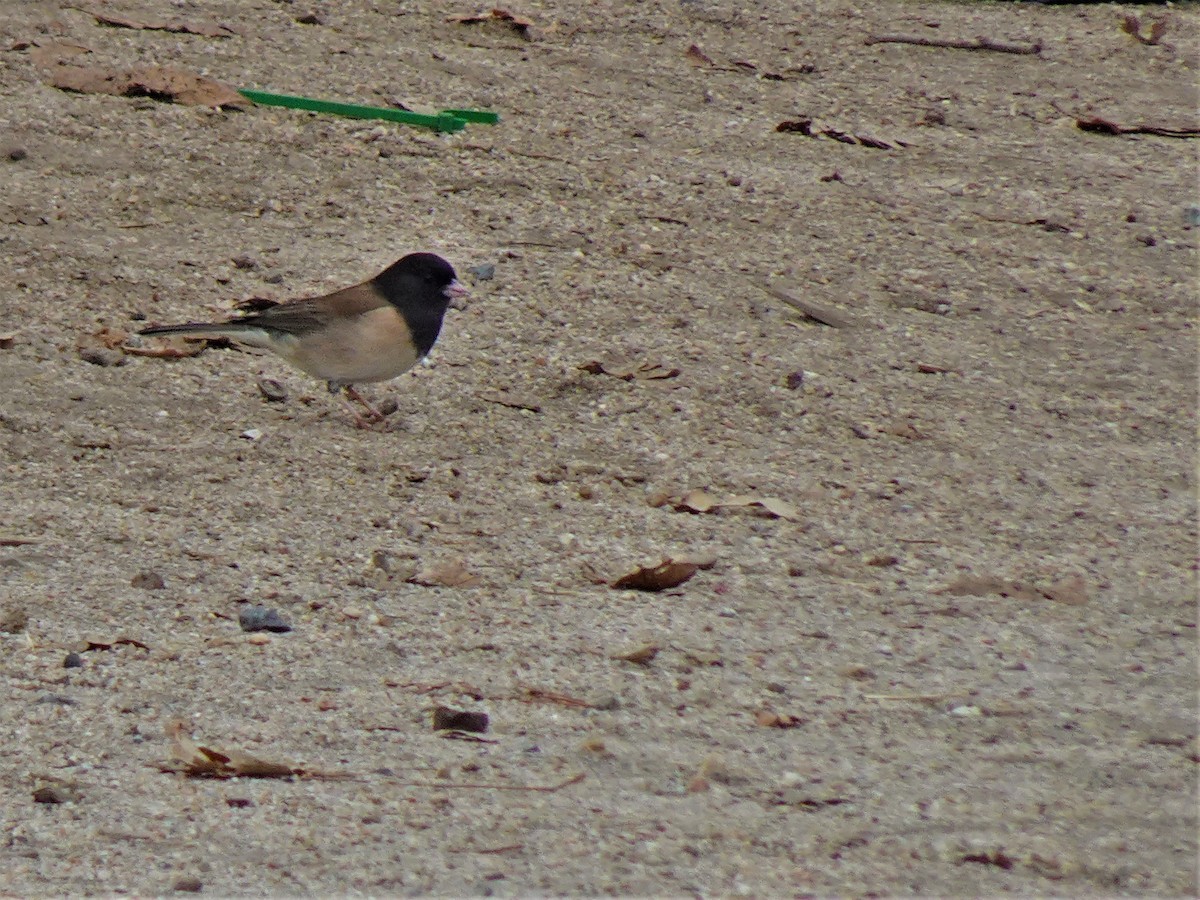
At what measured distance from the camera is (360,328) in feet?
17.3

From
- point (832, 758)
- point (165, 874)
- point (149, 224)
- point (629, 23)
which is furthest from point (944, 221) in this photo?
point (165, 874)

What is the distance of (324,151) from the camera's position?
6.45 m

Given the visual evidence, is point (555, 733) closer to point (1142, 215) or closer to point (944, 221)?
point (944, 221)

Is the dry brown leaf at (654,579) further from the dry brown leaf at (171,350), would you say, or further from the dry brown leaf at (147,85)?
the dry brown leaf at (147,85)

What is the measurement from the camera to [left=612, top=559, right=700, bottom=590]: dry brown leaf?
13.6ft

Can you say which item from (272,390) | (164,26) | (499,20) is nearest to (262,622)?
(272,390)

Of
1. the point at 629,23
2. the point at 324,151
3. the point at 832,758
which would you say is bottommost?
the point at 832,758

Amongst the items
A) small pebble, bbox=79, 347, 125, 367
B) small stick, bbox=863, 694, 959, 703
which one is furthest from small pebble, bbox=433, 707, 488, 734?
small pebble, bbox=79, 347, 125, 367

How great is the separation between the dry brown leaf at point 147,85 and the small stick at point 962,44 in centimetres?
304

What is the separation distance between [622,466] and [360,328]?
40.9 inches

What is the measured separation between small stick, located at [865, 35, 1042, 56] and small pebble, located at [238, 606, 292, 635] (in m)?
4.86

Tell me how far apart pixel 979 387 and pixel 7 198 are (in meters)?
3.54

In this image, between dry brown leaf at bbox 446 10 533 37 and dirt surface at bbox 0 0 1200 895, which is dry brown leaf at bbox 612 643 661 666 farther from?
dry brown leaf at bbox 446 10 533 37

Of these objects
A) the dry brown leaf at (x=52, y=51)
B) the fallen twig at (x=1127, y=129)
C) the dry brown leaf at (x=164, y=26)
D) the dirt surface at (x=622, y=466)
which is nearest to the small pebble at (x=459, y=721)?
the dirt surface at (x=622, y=466)
